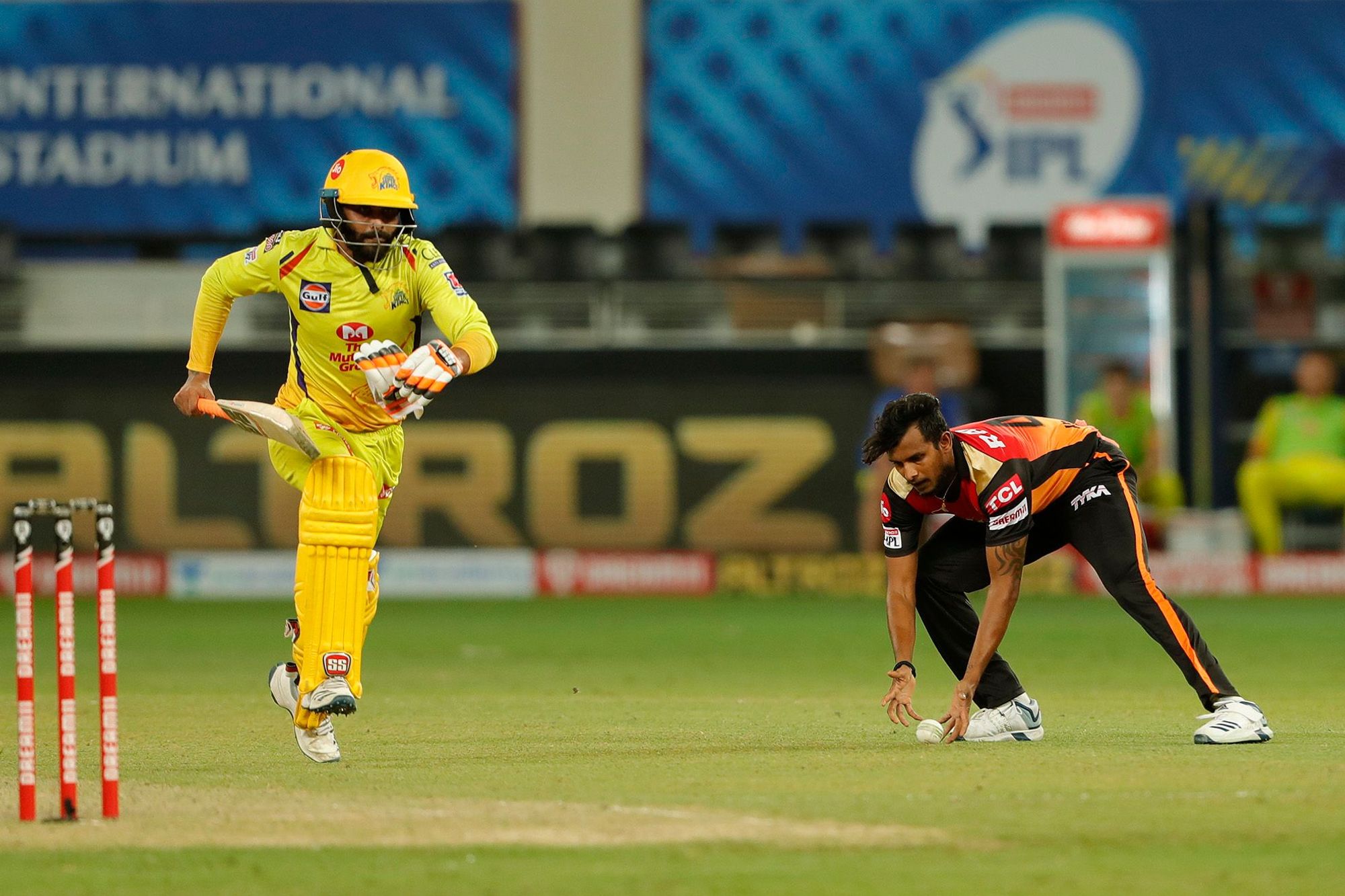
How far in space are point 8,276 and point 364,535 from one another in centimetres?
1075

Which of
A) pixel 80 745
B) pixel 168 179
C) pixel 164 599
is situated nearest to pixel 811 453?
pixel 164 599

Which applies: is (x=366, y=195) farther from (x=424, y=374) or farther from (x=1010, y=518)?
(x=1010, y=518)

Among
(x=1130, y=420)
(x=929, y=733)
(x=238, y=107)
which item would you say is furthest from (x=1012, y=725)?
(x=238, y=107)

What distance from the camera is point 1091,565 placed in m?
6.85

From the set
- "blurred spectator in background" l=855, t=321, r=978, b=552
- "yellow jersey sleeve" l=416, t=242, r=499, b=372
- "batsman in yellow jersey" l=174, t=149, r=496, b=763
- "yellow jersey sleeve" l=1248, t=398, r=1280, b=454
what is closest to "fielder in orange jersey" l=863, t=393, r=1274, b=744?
"yellow jersey sleeve" l=416, t=242, r=499, b=372

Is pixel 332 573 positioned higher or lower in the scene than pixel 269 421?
lower

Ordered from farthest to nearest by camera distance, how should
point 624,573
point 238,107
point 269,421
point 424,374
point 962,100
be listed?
point 238,107 → point 962,100 → point 624,573 → point 269,421 → point 424,374

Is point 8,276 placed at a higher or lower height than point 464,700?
higher

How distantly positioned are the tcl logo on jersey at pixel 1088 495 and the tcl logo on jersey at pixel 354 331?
2405 millimetres

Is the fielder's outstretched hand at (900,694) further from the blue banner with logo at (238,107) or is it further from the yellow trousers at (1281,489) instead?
the blue banner with logo at (238,107)

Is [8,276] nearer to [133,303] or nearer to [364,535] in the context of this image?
[133,303]

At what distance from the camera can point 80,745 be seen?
24.3ft

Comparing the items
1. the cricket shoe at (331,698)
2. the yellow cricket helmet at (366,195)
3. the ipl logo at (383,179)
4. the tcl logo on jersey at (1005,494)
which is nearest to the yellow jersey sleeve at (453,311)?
the yellow cricket helmet at (366,195)

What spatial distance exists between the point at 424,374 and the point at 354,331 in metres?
0.60
